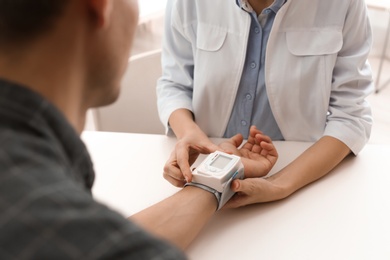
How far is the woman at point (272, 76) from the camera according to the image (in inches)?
47.3

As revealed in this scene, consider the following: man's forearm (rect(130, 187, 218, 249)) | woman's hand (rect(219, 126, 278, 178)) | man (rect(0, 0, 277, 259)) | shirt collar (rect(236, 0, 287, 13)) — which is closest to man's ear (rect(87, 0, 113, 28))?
man (rect(0, 0, 277, 259))

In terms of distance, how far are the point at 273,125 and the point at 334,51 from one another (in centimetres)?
29

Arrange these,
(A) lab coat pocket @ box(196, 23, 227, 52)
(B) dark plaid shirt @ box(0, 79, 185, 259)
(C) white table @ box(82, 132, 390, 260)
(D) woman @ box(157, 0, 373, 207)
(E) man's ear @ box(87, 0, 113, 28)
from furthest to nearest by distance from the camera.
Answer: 1. (A) lab coat pocket @ box(196, 23, 227, 52)
2. (D) woman @ box(157, 0, 373, 207)
3. (C) white table @ box(82, 132, 390, 260)
4. (E) man's ear @ box(87, 0, 113, 28)
5. (B) dark plaid shirt @ box(0, 79, 185, 259)

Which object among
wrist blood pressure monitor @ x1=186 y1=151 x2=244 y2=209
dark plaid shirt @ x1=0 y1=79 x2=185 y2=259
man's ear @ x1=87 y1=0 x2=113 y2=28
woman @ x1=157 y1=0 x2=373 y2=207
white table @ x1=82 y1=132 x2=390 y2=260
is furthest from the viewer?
woman @ x1=157 y1=0 x2=373 y2=207

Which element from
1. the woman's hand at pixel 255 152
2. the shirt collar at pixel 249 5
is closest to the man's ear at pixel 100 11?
the woman's hand at pixel 255 152

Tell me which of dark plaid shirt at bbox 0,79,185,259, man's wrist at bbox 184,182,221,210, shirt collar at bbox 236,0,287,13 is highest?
dark plaid shirt at bbox 0,79,185,259

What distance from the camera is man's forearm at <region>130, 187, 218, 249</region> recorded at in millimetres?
952

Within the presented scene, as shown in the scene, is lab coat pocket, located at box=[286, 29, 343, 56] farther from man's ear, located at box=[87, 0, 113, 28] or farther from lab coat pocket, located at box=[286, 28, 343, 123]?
man's ear, located at box=[87, 0, 113, 28]

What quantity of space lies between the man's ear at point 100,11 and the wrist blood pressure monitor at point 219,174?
57 centimetres

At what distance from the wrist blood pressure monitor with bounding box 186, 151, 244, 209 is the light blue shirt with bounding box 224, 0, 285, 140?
0.32 metres

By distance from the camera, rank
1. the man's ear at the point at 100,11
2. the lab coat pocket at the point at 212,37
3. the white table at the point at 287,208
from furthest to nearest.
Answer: the lab coat pocket at the point at 212,37 → the white table at the point at 287,208 → the man's ear at the point at 100,11

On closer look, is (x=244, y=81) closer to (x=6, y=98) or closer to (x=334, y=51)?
(x=334, y=51)

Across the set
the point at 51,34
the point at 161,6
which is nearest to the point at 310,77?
the point at 51,34

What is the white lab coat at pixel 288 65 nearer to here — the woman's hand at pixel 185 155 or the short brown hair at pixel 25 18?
the woman's hand at pixel 185 155
